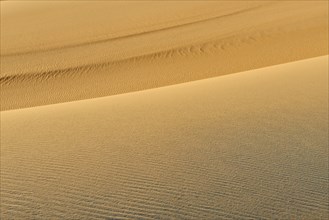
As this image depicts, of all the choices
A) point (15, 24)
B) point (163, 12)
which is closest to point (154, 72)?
point (163, 12)

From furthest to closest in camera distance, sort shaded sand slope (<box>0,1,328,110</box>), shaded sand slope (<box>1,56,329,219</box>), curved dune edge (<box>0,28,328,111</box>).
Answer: shaded sand slope (<box>0,1,328,110</box>), curved dune edge (<box>0,28,328,111</box>), shaded sand slope (<box>1,56,329,219</box>)

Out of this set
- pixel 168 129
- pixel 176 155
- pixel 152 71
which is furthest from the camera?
pixel 152 71

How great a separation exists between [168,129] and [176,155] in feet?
2.30

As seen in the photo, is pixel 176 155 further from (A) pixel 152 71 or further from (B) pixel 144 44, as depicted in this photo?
(B) pixel 144 44

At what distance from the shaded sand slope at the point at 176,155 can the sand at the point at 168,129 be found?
0.01 metres

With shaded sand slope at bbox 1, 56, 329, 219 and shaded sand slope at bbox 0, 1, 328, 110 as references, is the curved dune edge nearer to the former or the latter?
shaded sand slope at bbox 0, 1, 328, 110

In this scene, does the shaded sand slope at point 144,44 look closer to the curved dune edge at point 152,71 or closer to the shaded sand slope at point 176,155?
the curved dune edge at point 152,71

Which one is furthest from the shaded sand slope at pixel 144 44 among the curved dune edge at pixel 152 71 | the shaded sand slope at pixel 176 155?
the shaded sand slope at pixel 176 155

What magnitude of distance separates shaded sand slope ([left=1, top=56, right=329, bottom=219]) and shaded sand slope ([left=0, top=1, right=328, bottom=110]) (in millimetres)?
2025

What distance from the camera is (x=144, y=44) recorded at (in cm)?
1086

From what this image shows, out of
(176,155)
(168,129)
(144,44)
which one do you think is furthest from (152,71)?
(176,155)

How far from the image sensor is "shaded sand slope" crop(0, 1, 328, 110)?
8.48 metres

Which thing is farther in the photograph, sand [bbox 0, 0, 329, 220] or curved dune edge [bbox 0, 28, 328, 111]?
curved dune edge [bbox 0, 28, 328, 111]

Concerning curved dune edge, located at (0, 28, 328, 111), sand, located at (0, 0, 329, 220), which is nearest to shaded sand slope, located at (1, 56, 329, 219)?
sand, located at (0, 0, 329, 220)
